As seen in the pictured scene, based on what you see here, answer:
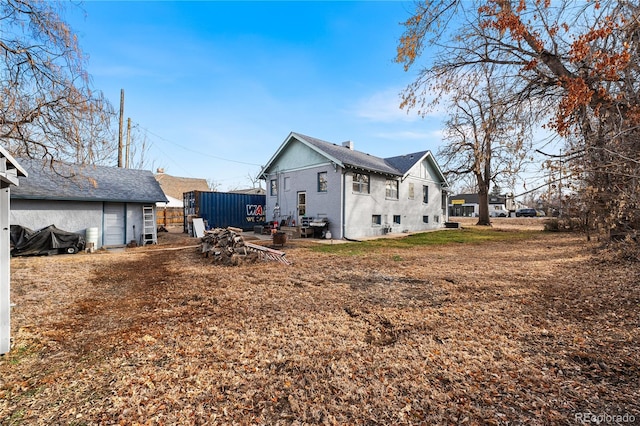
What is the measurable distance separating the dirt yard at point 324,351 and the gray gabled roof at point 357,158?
380 inches

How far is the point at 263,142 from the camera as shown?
26.0m

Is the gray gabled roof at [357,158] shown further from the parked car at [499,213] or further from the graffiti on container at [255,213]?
the parked car at [499,213]

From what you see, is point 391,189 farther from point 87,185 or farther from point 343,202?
point 87,185

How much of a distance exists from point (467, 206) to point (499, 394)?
66986 mm

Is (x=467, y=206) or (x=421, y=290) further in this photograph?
(x=467, y=206)

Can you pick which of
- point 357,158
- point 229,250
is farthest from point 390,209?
point 229,250

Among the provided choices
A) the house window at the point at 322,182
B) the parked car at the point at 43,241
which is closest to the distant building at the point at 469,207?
the house window at the point at 322,182

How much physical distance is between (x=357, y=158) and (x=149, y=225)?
12.5 m

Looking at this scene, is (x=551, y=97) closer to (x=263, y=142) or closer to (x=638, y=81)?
(x=638, y=81)

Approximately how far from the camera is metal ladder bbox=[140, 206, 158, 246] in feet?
48.3

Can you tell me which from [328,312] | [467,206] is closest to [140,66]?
[328,312]

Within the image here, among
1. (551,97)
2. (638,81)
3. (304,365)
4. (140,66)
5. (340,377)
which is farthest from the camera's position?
(140,66)

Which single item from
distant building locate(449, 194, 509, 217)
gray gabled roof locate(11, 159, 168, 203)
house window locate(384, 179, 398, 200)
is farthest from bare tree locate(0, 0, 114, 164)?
distant building locate(449, 194, 509, 217)

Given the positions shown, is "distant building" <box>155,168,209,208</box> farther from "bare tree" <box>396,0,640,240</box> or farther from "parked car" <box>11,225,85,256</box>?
"bare tree" <box>396,0,640,240</box>
